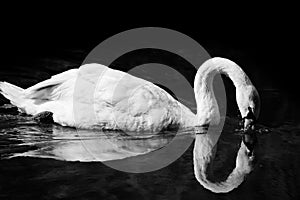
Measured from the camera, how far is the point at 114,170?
207 inches

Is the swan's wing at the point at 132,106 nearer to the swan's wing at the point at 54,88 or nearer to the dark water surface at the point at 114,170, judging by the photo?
the dark water surface at the point at 114,170

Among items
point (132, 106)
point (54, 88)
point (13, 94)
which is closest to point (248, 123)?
point (132, 106)

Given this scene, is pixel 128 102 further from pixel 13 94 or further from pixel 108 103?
pixel 13 94

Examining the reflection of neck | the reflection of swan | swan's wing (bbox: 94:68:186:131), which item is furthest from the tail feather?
the reflection of neck

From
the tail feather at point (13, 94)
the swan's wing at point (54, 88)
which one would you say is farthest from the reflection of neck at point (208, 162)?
the tail feather at point (13, 94)

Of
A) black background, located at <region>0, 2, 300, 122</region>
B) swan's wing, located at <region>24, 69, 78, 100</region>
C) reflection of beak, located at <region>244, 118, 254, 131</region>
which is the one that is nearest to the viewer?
reflection of beak, located at <region>244, 118, 254, 131</region>

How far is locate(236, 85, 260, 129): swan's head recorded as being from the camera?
253 inches

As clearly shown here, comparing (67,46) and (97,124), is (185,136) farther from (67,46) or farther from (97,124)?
(67,46)

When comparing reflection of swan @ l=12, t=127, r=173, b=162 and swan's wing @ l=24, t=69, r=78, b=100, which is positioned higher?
swan's wing @ l=24, t=69, r=78, b=100

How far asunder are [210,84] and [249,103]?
66 cm

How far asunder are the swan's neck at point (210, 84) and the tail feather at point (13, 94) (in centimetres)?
229

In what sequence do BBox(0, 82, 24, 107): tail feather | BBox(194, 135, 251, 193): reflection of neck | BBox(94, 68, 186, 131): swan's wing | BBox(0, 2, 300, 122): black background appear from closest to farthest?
BBox(194, 135, 251, 193): reflection of neck → BBox(94, 68, 186, 131): swan's wing → BBox(0, 82, 24, 107): tail feather → BBox(0, 2, 300, 122): black background

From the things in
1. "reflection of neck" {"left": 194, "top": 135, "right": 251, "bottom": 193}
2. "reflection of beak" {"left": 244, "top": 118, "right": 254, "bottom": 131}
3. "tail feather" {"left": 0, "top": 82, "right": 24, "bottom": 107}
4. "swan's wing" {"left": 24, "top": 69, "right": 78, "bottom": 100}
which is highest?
"swan's wing" {"left": 24, "top": 69, "right": 78, "bottom": 100}

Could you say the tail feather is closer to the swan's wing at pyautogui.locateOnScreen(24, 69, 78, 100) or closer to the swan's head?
the swan's wing at pyautogui.locateOnScreen(24, 69, 78, 100)
